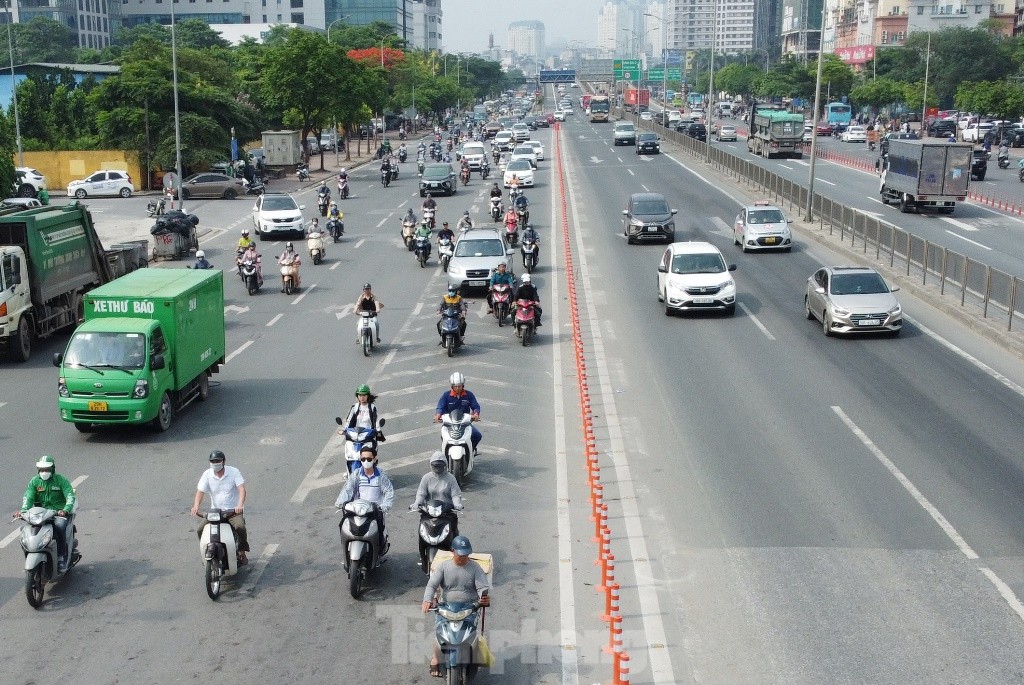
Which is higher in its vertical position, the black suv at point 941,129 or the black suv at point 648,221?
the black suv at point 941,129

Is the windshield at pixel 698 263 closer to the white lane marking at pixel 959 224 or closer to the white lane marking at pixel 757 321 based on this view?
the white lane marking at pixel 757 321

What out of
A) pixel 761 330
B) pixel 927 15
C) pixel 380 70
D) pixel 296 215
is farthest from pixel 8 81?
pixel 927 15

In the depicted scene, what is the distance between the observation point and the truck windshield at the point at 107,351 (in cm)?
1906

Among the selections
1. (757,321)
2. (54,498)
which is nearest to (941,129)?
(757,321)

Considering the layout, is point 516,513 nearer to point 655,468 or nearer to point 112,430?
point 655,468

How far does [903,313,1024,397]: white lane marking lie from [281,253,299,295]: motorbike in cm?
1629

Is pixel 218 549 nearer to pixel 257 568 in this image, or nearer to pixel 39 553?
pixel 257 568

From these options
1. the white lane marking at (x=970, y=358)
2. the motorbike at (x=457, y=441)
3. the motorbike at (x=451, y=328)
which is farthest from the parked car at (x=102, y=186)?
the motorbike at (x=457, y=441)

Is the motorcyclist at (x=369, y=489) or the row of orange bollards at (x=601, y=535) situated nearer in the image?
the row of orange bollards at (x=601, y=535)

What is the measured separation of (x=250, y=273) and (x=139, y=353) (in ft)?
48.6

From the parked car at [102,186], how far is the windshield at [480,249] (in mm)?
36347

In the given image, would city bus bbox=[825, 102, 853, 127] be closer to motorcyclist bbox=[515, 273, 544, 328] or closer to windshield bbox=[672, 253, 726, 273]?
windshield bbox=[672, 253, 726, 273]

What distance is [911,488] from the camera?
1612cm

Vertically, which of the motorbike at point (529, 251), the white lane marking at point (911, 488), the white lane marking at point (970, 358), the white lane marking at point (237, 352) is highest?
the motorbike at point (529, 251)
